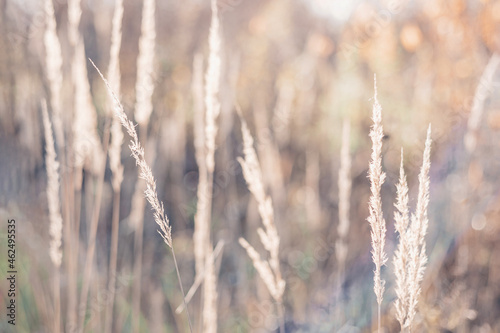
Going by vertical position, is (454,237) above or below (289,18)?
below

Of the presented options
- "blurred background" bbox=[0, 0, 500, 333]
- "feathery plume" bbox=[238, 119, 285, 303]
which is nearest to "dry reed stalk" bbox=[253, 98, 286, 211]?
"blurred background" bbox=[0, 0, 500, 333]

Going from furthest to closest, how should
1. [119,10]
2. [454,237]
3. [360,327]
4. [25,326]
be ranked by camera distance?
[454,237]
[360,327]
[25,326]
[119,10]

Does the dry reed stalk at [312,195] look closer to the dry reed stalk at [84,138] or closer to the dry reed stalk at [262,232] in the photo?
the dry reed stalk at [84,138]

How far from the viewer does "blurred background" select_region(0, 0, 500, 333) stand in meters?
1.90

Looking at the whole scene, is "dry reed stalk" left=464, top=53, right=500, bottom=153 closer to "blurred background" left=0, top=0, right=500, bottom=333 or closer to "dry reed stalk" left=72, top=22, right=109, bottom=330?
"blurred background" left=0, top=0, right=500, bottom=333

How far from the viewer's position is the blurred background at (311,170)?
190 cm

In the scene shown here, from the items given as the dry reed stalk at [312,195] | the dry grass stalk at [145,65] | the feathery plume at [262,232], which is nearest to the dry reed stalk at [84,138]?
the dry grass stalk at [145,65]

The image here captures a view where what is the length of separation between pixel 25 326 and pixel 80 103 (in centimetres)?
89

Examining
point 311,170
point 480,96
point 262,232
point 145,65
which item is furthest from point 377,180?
point 311,170

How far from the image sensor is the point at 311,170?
7.29ft

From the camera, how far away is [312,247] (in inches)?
98.3

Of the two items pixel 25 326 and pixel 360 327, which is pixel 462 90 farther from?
pixel 25 326

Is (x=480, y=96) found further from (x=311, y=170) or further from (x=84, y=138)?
(x=84, y=138)

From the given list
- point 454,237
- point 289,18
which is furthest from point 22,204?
point 289,18
